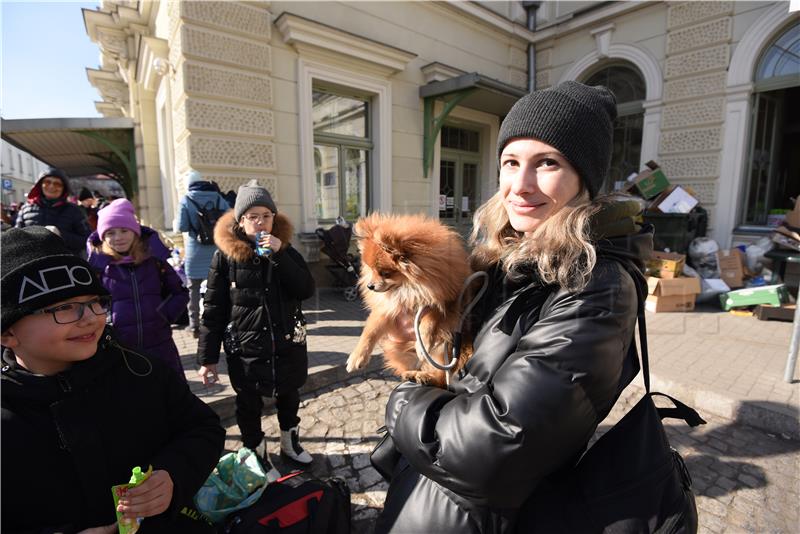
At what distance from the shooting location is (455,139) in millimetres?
9844

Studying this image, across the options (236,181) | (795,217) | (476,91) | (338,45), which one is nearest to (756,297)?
(795,217)

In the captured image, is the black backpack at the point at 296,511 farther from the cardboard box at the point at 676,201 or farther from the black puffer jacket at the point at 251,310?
the cardboard box at the point at 676,201

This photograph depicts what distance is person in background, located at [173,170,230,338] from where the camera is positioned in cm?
460

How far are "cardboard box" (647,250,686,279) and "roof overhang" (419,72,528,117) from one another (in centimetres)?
417

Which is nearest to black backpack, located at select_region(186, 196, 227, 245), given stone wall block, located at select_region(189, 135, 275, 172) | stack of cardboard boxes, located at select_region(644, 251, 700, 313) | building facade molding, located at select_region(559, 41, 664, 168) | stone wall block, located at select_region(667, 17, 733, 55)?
stone wall block, located at select_region(189, 135, 275, 172)

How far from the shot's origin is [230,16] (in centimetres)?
604

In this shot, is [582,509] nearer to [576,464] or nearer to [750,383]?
[576,464]

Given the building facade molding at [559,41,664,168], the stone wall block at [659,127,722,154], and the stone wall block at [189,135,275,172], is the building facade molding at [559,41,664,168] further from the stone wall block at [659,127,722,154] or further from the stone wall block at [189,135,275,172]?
the stone wall block at [189,135,275,172]

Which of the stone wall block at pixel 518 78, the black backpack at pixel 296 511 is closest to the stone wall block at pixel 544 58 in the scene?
the stone wall block at pixel 518 78

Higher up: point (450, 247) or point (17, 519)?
point (450, 247)

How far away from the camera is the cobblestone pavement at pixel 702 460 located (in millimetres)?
2404

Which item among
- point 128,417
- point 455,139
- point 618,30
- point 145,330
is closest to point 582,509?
point 128,417

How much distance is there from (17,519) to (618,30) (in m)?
11.7

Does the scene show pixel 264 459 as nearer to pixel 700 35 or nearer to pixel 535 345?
pixel 535 345
